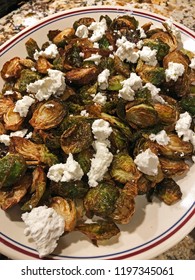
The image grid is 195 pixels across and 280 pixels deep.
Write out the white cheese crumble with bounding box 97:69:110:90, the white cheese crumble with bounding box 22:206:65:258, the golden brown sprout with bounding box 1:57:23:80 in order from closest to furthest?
the white cheese crumble with bounding box 22:206:65:258, the white cheese crumble with bounding box 97:69:110:90, the golden brown sprout with bounding box 1:57:23:80

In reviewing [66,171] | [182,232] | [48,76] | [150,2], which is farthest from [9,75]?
[150,2]

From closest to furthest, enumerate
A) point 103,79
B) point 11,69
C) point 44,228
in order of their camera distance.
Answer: point 44,228
point 103,79
point 11,69

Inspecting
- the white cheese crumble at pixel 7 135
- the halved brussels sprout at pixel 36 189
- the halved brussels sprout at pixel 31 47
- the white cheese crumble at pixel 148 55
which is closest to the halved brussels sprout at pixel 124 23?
the white cheese crumble at pixel 148 55

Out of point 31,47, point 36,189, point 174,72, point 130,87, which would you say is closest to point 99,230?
point 36,189

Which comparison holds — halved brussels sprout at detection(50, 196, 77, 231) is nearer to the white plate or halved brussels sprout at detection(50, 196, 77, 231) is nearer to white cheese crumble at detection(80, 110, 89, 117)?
the white plate

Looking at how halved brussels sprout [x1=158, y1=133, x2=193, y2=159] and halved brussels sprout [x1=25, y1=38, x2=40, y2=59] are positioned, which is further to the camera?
halved brussels sprout [x1=25, y1=38, x2=40, y2=59]

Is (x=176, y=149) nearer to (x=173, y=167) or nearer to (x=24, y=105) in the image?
(x=173, y=167)

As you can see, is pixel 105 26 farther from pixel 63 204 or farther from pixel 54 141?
pixel 63 204

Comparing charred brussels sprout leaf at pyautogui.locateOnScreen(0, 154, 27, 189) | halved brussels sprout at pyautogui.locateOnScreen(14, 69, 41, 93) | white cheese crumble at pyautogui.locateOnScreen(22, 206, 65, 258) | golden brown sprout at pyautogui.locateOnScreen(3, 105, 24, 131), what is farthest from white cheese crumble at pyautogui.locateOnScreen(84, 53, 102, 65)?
white cheese crumble at pyautogui.locateOnScreen(22, 206, 65, 258)
